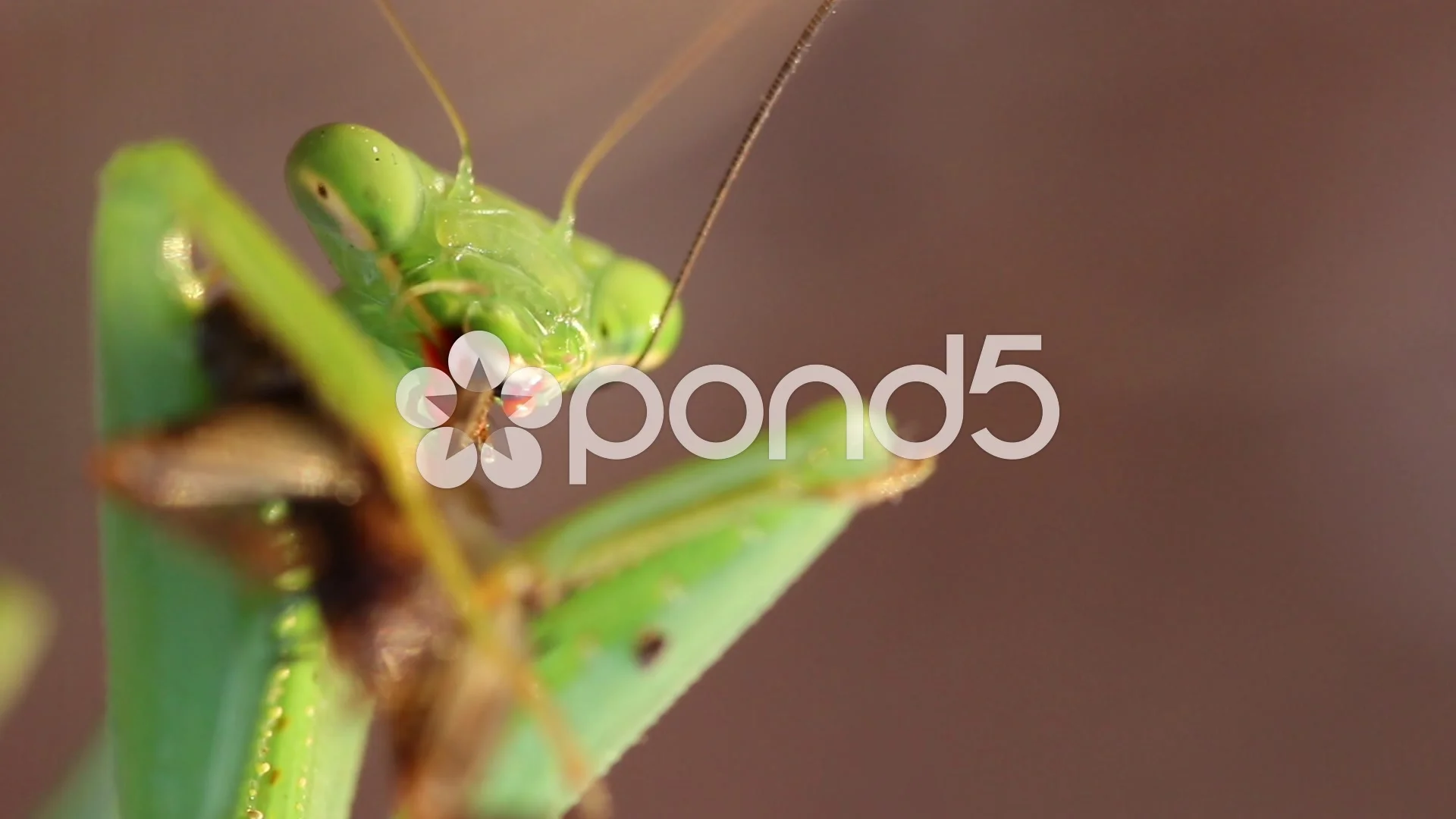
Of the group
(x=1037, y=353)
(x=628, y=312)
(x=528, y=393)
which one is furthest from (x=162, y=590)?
(x=1037, y=353)

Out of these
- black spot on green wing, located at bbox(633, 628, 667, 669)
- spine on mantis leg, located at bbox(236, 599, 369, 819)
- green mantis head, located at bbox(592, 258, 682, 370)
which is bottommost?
spine on mantis leg, located at bbox(236, 599, 369, 819)

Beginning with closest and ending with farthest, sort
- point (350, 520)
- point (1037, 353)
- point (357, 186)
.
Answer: point (350, 520)
point (357, 186)
point (1037, 353)

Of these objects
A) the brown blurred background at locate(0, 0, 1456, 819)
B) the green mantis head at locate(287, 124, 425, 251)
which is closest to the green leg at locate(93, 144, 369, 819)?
the green mantis head at locate(287, 124, 425, 251)

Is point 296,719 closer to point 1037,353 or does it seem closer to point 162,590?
point 162,590

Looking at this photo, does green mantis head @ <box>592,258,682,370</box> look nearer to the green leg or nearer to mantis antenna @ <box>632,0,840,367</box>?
mantis antenna @ <box>632,0,840,367</box>

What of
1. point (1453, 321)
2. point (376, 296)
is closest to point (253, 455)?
point (376, 296)

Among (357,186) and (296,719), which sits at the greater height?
(357,186)

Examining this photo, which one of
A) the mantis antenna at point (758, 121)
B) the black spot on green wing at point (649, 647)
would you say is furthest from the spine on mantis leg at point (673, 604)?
the mantis antenna at point (758, 121)
